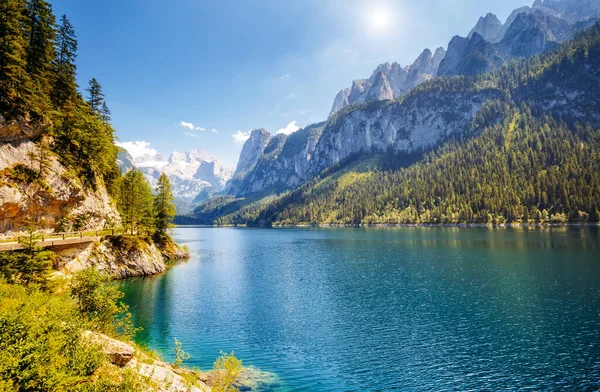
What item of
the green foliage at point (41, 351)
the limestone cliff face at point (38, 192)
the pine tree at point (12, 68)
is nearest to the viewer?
the green foliage at point (41, 351)

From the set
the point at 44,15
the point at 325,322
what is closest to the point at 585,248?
the point at 325,322

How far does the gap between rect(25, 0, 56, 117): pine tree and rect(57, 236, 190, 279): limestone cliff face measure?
25.5 meters

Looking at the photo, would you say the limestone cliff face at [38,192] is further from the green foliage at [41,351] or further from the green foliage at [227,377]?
the green foliage at [227,377]

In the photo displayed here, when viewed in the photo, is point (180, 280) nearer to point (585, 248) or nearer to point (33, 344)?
point (33, 344)

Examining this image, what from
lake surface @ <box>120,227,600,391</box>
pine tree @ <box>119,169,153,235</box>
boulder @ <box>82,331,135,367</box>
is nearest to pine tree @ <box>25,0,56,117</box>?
pine tree @ <box>119,169,153,235</box>

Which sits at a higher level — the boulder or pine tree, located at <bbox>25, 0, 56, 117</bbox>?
pine tree, located at <bbox>25, 0, 56, 117</bbox>

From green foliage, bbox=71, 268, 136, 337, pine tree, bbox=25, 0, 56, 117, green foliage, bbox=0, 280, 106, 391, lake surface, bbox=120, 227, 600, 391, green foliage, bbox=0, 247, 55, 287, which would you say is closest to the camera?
green foliage, bbox=0, 280, 106, 391

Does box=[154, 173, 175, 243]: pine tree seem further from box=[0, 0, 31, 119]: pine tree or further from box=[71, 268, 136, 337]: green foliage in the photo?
box=[71, 268, 136, 337]: green foliage

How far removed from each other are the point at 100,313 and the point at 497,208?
21929 centimetres

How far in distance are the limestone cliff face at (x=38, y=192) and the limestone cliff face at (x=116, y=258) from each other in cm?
565

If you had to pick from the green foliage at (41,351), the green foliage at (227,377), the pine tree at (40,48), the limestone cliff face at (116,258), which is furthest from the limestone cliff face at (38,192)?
the green foliage at (227,377)

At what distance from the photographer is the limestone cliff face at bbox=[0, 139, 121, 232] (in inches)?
1811

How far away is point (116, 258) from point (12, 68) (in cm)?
3688

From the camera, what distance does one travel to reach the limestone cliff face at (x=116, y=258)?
51688mm
